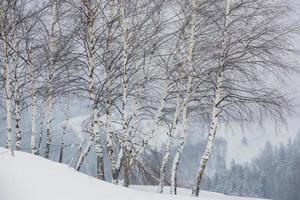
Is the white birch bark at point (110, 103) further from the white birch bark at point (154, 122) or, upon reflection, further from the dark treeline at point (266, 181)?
the dark treeline at point (266, 181)

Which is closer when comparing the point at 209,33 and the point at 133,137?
the point at 209,33

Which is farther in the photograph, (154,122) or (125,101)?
(154,122)

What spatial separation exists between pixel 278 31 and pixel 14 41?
8.52 meters

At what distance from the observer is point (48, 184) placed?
5.63 metres

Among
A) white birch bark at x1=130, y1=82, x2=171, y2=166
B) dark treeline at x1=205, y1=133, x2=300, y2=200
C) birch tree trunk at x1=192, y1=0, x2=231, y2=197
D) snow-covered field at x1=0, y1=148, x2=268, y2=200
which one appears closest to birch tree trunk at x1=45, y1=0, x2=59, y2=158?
white birch bark at x1=130, y1=82, x2=171, y2=166

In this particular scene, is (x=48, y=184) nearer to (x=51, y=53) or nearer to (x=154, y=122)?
(x=154, y=122)

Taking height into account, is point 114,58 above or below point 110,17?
below

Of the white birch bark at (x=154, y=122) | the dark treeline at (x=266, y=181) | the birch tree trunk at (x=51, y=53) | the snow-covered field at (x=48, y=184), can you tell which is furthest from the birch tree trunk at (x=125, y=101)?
the dark treeline at (x=266, y=181)

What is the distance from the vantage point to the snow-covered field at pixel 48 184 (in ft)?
17.8

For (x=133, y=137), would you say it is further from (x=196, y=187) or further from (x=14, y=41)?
(x=14, y=41)

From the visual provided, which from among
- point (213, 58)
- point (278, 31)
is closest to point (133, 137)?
point (213, 58)

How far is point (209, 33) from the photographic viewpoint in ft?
52.2

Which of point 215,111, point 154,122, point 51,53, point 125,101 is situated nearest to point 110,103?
point 125,101

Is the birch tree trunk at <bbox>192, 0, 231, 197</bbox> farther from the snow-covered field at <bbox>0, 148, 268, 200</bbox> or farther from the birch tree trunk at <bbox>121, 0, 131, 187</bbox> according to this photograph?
the snow-covered field at <bbox>0, 148, 268, 200</bbox>
